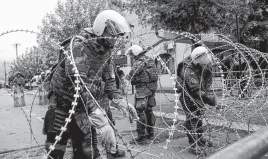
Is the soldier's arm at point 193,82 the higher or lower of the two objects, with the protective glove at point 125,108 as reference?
higher

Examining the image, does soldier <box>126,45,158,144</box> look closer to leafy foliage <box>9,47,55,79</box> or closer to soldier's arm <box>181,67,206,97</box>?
soldier's arm <box>181,67,206,97</box>

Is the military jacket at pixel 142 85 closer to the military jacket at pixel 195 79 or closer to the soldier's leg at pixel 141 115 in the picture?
the soldier's leg at pixel 141 115

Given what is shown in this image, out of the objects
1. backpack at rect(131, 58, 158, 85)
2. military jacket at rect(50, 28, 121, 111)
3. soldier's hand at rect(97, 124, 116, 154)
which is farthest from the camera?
backpack at rect(131, 58, 158, 85)

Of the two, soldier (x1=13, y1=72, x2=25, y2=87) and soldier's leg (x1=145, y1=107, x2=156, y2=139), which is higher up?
soldier (x1=13, y1=72, x2=25, y2=87)

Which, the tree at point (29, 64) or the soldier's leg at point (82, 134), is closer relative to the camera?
the soldier's leg at point (82, 134)

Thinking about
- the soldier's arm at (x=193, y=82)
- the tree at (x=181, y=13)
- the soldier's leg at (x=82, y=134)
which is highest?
the tree at (x=181, y=13)

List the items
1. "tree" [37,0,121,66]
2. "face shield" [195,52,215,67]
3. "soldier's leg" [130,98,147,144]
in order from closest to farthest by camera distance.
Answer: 1. "face shield" [195,52,215,67]
2. "soldier's leg" [130,98,147,144]
3. "tree" [37,0,121,66]

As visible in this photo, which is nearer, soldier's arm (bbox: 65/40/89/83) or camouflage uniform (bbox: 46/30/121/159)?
soldier's arm (bbox: 65/40/89/83)

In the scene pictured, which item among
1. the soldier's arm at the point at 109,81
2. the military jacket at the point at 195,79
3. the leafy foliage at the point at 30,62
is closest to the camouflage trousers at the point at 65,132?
the soldier's arm at the point at 109,81

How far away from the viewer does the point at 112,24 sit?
2850 millimetres

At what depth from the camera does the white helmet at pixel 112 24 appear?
281 cm

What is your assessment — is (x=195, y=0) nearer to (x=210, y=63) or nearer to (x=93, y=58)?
(x=210, y=63)

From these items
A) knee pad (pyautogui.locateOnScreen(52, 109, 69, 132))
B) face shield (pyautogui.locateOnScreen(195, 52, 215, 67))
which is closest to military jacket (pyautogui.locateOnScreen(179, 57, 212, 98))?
face shield (pyautogui.locateOnScreen(195, 52, 215, 67))

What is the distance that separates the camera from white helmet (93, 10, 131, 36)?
2811 millimetres
